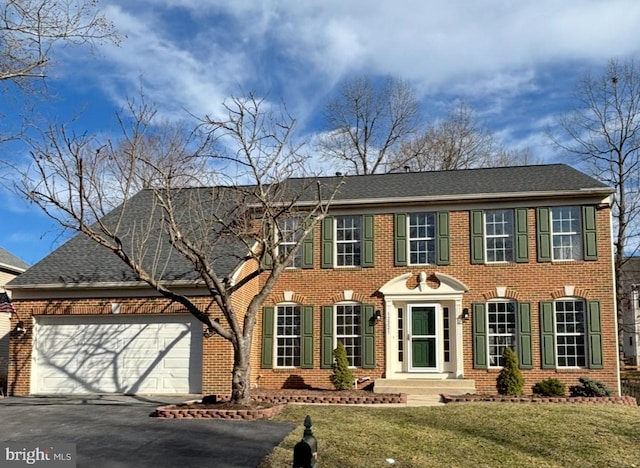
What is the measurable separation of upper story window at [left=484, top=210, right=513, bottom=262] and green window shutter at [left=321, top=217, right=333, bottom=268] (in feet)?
13.7

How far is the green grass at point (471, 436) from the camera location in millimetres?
8461

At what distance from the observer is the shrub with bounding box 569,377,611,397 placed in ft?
46.7

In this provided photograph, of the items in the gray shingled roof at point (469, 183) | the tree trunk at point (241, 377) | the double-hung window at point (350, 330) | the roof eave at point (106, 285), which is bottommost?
the tree trunk at point (241, 377)

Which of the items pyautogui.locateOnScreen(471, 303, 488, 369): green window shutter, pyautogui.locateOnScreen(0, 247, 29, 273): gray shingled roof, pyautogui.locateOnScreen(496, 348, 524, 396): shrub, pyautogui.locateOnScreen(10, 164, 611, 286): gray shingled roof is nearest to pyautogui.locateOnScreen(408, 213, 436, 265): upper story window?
pyautogui.locateOnScreen(10, 164, 611, 286): gray shingled roof

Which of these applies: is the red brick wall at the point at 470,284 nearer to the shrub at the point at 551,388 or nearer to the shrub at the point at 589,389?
the shrub at the point at 589,389

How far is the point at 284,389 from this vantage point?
16562 millimetres

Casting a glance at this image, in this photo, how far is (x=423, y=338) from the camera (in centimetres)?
1647

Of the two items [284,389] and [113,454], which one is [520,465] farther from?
[284,389]

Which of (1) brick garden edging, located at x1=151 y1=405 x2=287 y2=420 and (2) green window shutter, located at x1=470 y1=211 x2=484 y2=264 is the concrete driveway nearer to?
(1) brick garden edging, located at x1=151 y1=405 x2=287 y2=420

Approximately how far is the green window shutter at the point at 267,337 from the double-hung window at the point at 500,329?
5750mm

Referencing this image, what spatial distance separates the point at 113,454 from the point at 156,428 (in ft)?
5.66

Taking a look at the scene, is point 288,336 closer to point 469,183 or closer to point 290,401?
point 290,401

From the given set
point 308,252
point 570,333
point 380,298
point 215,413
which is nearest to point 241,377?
point 215,413

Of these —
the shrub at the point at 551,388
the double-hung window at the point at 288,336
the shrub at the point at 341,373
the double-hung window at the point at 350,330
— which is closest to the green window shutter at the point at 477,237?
the double-hung window at the point at 350,330
